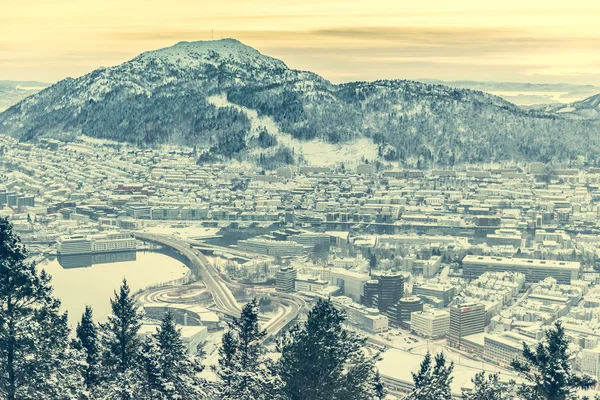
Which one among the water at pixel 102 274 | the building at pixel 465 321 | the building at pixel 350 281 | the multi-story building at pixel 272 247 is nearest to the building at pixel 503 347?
the building at pixel 465 321

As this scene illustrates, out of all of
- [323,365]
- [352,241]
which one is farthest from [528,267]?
[323,365]

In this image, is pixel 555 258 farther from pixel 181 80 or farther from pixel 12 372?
pixel 181 80

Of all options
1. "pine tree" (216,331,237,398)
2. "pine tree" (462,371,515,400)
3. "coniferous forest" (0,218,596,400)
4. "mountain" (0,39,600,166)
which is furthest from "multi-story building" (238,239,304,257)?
"pine tree" (462,371,515,400)

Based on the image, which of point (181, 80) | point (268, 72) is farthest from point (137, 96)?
point (268, 72)

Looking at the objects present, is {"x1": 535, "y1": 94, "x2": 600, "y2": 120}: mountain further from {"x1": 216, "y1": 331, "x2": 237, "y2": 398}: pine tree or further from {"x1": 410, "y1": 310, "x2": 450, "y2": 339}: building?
{"x1": 216, "y1": 331, "x2": 237, "y2": 398}: pine tree

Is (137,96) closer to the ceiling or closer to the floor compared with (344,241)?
closer to the ceiling

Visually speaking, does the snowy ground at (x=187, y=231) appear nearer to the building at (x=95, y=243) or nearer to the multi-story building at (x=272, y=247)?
the building at (x=95, y=243)

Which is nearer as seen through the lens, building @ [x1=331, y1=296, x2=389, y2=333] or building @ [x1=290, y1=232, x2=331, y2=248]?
building @ [x1=331, y1=296, x2=389, y2=333]
